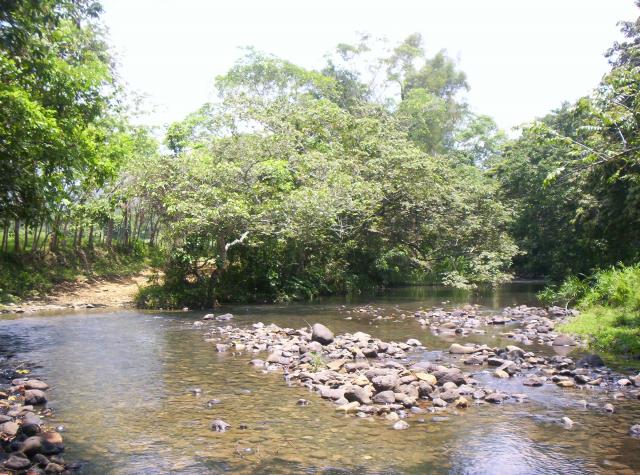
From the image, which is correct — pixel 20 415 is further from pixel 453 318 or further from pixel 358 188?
pixel 358 188

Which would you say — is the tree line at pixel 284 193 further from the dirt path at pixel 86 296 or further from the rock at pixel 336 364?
the rock at pixel 336 364

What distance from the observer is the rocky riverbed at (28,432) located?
6.55 meters

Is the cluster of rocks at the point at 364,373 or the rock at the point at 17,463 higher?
the cluster of rocks at the point at 364,373

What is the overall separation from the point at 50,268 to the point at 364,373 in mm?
23481

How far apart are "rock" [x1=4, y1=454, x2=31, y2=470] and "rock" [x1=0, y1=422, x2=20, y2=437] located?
101cm

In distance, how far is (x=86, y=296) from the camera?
27.0 metres

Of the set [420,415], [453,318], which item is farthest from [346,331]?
[420,415]

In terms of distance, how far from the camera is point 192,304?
24109 mm

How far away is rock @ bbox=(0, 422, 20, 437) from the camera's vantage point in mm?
7559

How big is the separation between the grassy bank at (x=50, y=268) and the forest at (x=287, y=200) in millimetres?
123

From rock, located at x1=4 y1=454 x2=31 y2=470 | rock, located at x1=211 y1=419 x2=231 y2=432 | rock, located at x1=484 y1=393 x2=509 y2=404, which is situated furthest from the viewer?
rock, located at x1=484 y1=393 x2=509 y2=404

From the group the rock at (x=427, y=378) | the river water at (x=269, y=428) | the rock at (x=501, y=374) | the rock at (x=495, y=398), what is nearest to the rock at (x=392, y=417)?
the river water at (x=269, y=428)

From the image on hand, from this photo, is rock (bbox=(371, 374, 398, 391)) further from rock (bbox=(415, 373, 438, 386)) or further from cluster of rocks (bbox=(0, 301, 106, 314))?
cluster of rocks (bbox=(0, 301, 106, 314))

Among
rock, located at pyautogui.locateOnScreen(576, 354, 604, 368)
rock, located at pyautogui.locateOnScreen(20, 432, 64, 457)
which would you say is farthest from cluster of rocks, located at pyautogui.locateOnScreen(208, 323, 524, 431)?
rock, located at pyautogui.locateOnScreen(576, 354, 604, 368)
